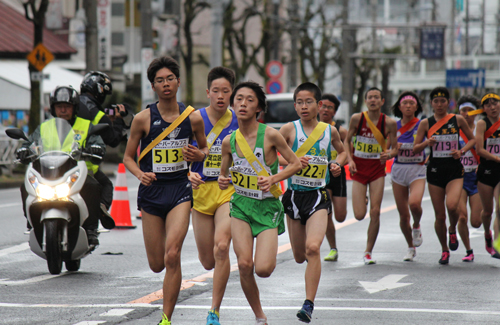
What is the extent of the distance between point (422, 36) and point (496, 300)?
1583 inches

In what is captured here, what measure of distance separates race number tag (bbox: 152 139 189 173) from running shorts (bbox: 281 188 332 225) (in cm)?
109

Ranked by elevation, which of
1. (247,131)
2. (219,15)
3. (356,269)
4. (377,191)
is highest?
(219,15)

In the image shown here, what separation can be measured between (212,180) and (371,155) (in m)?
3.22

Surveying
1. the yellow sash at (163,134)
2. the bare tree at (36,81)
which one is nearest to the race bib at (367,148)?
the yellow sash at (163,134)

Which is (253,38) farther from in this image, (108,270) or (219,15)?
(108,270)

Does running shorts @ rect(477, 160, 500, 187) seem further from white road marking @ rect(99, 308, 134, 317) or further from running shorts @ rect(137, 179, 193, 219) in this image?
white road marking @ rect(99, 308, 134, 317)

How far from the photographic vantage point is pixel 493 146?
10023 millimetres

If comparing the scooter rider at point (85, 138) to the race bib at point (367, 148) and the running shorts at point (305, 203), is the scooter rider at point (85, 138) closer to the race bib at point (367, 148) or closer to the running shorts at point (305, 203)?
the running shorts at point (305, 203)

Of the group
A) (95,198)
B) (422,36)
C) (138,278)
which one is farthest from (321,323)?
(422,36)

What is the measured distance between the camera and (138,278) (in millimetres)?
8312

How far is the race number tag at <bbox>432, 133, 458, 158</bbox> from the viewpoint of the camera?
9.75 metres

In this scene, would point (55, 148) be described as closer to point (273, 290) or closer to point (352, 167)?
point (273, 290)

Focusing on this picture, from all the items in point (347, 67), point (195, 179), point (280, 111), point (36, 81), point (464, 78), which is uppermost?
point (464, 78)

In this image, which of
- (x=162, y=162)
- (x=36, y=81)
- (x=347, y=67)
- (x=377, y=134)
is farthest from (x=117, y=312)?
(x=347, y=67)
